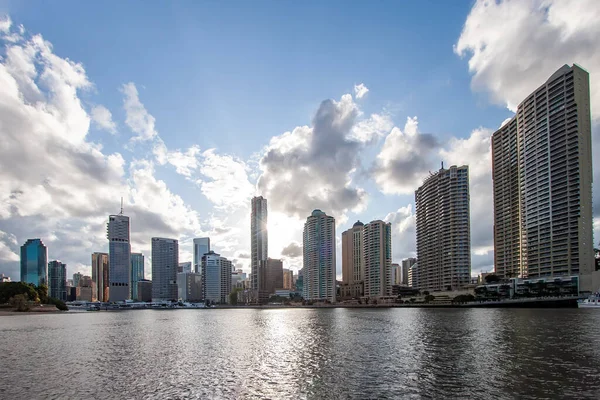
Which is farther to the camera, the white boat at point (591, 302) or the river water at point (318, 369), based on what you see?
the white boat at point (591, 302)

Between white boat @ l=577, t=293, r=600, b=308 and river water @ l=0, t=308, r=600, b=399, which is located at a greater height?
river water @ l=0, t=308, r=600, b=399

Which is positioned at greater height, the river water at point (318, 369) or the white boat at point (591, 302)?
the river water at point (318, 369)

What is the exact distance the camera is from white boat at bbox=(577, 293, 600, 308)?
180 m

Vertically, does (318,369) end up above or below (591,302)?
above

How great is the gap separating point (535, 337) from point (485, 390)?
4528cm

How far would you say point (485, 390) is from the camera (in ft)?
118

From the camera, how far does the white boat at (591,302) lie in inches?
7092

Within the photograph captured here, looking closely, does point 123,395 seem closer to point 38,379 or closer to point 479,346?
point 38,379

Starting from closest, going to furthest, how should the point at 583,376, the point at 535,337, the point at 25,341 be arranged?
1. the point at 583,376
2. the point at 535,337
3. the point at 25,341

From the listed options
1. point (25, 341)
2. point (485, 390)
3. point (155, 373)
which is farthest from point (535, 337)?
point (25, 341)

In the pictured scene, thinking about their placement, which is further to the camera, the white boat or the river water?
the white boat

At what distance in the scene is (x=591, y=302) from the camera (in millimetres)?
182875

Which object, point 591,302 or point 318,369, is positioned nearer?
point 318,369

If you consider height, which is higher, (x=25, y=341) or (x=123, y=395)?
(x=123, y=395)
